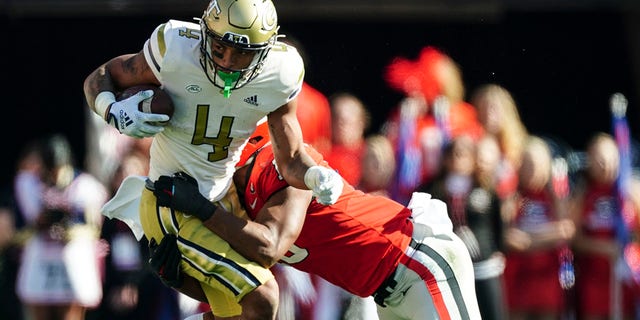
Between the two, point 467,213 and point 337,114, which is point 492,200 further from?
point 337,114

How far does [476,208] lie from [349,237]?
7.78 feet

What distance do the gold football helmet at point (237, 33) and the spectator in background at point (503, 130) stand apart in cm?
350

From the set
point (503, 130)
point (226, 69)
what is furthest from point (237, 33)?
point (503, 130)

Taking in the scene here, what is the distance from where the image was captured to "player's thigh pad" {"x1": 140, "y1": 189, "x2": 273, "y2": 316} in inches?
193

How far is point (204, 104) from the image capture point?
4.84 m

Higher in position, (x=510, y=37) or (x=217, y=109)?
(x=217, y=109)

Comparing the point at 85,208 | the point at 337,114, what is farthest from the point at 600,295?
the point at 85,208

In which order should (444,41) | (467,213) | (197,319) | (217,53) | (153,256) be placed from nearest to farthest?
1. (217,53)
2. (153,256)
3. (197,319)
4. (467,213)
5. (444,41)

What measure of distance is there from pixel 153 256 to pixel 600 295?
397 centimetres

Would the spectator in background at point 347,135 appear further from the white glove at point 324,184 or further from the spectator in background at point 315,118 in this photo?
the white glove at point 324,184

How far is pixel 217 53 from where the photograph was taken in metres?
4.67

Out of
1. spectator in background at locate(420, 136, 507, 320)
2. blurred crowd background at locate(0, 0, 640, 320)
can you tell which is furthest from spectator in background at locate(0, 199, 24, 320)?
spectator in background at locate(420, 136, 507, 320)

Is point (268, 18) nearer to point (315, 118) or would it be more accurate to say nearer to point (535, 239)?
point (315, 118)

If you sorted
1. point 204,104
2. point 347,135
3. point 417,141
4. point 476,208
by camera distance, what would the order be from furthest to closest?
point 417,141, point 347,135, point 476,208, point 204,104
